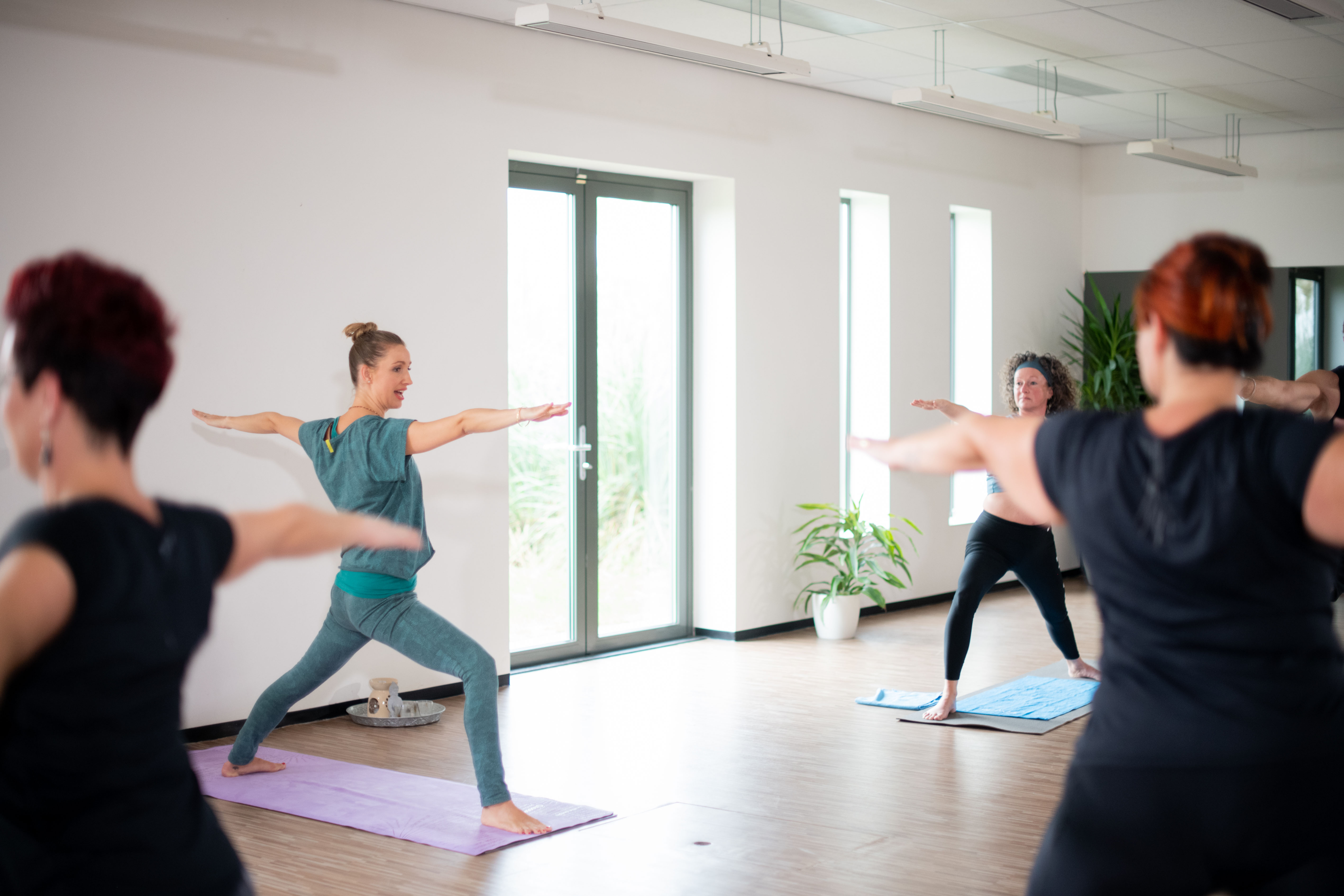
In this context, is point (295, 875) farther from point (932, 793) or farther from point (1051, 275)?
point (1051, 275)

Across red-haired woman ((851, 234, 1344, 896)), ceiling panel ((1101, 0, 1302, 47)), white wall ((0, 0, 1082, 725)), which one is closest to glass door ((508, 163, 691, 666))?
white wall ((0, 0, 1082, 725))

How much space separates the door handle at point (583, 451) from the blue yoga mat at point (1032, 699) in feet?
6.74

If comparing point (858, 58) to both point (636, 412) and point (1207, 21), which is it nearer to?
point (1207, 21)

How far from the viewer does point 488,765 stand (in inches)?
143

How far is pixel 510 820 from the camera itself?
144 inches

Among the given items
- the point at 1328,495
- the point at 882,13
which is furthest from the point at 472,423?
the point at 882,13

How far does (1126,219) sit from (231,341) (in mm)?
6610

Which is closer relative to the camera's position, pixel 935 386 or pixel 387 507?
pixel 387 507

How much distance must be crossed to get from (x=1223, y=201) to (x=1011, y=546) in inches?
198

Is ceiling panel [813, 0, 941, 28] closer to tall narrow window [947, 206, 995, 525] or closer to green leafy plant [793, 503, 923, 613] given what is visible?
green leafy plant [793, 503, 923, 613]

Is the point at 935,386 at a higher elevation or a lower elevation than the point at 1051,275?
lower

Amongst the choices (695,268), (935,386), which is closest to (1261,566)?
(695,268)

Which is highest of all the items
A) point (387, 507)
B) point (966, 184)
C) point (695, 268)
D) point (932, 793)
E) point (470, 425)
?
point (966, 184)

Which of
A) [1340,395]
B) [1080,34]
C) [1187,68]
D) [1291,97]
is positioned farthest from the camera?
[1291,97]
